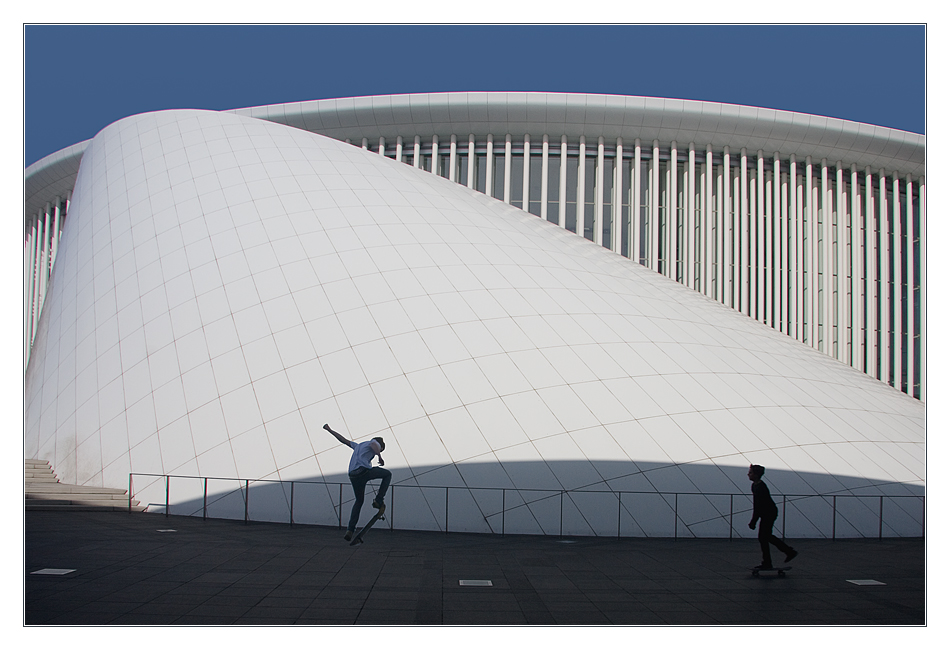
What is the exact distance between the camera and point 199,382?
16.5 m

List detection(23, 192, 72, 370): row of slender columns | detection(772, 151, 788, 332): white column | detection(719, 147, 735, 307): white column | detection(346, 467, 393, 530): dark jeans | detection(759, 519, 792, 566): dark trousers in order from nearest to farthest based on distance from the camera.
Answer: detection(759, 519, 792, 566): dark trousers
detection(346, 467, 393, 530): dark jeans
detection(719, 147, 735, 307): white column
detection(772, 151, 788, 332): white column
detection(23, 192, 72, 370): row of slender columns

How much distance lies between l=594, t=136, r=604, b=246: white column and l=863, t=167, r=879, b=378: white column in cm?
1481

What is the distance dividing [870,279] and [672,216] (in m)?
11.6

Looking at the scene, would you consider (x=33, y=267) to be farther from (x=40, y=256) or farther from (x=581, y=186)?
(x=581, y=186)

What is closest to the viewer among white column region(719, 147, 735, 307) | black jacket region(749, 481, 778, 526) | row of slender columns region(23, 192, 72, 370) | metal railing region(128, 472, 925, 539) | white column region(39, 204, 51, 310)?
black jacket region(749, 481, 778, 526)

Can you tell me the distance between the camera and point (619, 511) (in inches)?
521

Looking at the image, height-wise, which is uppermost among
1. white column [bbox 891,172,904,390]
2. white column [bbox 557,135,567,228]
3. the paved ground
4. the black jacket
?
white column [bbox 557,135,567,228]

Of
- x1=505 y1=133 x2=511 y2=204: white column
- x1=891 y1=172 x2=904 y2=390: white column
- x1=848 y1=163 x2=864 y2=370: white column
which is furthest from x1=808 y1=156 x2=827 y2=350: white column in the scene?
x1=505 y1=133 x2=511 y2=204: white column

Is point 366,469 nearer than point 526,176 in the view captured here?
Yes

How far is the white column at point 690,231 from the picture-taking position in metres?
36.0

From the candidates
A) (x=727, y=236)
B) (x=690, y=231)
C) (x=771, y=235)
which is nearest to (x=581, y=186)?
(x=690, y=231)

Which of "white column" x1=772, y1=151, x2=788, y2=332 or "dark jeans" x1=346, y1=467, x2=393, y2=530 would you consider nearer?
"dark jeans" x1=346, y1=467, x2=393, y2=530

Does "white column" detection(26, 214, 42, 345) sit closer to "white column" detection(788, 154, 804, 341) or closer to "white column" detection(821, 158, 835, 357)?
"white column" detection(788, 154, 804, 341)

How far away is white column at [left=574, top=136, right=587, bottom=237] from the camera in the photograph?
35.9 m
